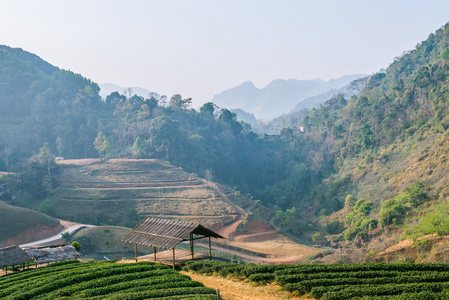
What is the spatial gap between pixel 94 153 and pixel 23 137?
16.3 m

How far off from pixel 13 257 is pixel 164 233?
12.8 metres

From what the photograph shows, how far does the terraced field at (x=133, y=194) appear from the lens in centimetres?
5488

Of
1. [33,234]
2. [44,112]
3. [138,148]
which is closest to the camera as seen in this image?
[33,234]

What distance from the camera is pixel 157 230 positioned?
2019 cm

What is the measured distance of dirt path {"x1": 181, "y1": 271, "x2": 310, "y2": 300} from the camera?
13852 millimetres

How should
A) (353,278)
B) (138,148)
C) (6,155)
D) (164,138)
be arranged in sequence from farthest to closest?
(164,138)
(138,148)
(6,155)
(353,278)

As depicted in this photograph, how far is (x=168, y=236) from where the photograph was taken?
19.1 m

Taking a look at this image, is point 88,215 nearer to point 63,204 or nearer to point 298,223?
point 63,204

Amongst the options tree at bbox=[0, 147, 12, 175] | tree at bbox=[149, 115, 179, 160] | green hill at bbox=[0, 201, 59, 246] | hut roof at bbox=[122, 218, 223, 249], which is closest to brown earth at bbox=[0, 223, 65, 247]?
green hill at bbox=[0, 201, 59, 246]

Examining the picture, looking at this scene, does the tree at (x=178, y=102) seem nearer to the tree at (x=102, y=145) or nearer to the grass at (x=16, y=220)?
the tree at (x=102, y=145)

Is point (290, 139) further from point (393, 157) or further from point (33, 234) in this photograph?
Answer: point (33, 234)

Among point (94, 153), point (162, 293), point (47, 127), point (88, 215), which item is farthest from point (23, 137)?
point (162, 293)

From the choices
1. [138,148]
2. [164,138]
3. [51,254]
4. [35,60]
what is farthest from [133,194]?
[35,60]

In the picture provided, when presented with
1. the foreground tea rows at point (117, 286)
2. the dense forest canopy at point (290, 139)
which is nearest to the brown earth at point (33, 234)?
the dense forest canopy at point (290, 139)
